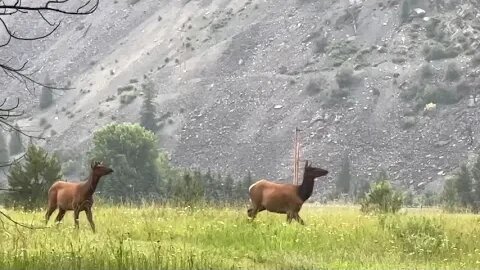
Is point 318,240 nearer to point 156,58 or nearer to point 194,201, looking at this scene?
point 194,201

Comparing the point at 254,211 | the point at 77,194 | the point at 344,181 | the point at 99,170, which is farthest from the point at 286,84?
the point at 77,194

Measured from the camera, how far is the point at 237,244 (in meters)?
12.1

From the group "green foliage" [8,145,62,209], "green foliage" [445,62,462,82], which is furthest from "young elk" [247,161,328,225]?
"green foliage" [445,62,462,82]

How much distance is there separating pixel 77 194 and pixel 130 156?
5761 cm

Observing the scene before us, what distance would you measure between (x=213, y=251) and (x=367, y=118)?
90.1 meters

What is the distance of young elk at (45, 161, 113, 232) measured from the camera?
13680mm

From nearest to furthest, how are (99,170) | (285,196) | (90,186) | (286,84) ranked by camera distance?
(90,186), (99,170), (285,196), (286,84)

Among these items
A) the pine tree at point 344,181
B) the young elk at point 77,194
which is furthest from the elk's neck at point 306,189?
the pine tree at point 344,181

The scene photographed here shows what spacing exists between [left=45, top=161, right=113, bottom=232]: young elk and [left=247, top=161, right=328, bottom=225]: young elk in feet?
11.0

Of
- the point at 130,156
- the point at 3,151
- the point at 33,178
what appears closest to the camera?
the point at 33,178

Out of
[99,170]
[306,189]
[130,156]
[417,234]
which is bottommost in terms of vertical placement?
[417,234]

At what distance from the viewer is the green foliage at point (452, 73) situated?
102500mm

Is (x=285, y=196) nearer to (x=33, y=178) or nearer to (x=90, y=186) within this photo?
(x=90, y=186)

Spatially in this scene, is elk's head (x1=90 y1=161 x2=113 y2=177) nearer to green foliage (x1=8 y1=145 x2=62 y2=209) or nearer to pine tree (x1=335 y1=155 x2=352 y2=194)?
green foliage (x1=8 y1=145 x2=62 y2=209)
